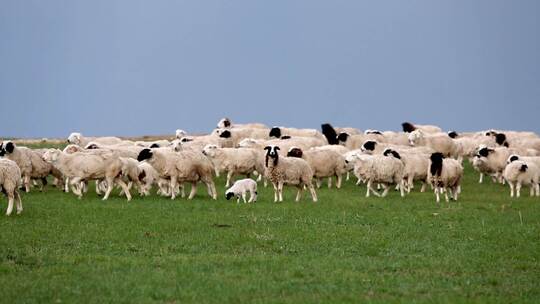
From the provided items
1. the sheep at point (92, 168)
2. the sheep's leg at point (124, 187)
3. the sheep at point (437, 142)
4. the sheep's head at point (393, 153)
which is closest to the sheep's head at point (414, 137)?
the sheep at point (437, 142)

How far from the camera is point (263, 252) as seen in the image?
18.4 m

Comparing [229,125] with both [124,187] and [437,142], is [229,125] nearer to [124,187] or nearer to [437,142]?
[437,142]

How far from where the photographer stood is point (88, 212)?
2425cm

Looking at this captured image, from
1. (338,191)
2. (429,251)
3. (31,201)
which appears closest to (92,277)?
(429,251)

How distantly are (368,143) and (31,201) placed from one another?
Answer: 594 inches

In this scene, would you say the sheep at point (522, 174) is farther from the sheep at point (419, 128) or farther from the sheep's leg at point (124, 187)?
the sheep at point (419, 128)

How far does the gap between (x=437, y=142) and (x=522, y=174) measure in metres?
A: 11.3

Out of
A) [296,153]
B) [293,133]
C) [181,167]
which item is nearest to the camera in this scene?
[181,167]

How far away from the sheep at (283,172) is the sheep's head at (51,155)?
6.18 m

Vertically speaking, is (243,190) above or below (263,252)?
above

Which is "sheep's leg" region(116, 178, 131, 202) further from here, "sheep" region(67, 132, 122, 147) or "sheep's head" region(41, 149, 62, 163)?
"sheep" region(67, 132, 122, 147)

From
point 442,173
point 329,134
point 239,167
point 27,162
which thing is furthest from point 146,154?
point 329,134

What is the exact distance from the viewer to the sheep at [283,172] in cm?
2866

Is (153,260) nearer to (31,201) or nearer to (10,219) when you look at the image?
(10,219)
